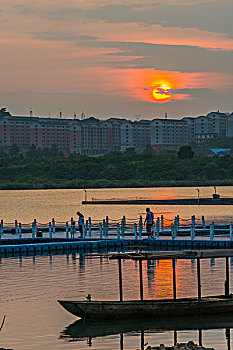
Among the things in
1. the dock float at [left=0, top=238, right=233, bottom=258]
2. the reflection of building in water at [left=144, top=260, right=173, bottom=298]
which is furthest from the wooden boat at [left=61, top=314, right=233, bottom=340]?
the dock float at [left=0, top=238, right=233, bottom=258]

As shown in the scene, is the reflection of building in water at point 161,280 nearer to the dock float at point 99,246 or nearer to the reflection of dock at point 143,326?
the dock float at point 99,246

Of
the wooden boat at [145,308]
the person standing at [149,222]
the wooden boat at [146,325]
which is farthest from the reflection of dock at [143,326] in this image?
the person standing at [149,222]

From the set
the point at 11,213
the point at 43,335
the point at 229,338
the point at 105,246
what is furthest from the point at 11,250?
the point at 11,213

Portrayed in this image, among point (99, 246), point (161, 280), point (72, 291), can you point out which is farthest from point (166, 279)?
point (99, 246)

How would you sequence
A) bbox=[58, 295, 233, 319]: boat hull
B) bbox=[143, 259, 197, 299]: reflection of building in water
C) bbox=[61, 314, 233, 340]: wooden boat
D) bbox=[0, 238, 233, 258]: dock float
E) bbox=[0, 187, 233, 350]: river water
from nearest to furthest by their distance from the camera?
bbox=[0, 187, 233, 350]: river water, bbox=[61, 314, 233, 340]: wooden boat, bbox=[58, 295, 233, 319]: boat hull, bbox=[143, 259, 197, 299]: reflection of building in water, bbox=[0, 238, 233, 258]: dock float

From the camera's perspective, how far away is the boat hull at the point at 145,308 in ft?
77.8

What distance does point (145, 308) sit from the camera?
77.9 ft

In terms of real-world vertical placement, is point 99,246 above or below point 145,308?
above

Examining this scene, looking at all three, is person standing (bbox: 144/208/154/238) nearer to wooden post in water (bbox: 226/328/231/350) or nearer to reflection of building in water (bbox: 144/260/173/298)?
reflection of building in water (bbox: 144/260/173/298)

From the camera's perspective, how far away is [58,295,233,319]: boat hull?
2370 cm

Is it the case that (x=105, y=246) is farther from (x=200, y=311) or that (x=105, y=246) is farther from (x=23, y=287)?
(x=200, y=311)

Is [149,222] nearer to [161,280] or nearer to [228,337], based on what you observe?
[161,280]

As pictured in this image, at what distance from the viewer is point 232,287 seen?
1176 inches

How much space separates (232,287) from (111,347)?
937 cm
